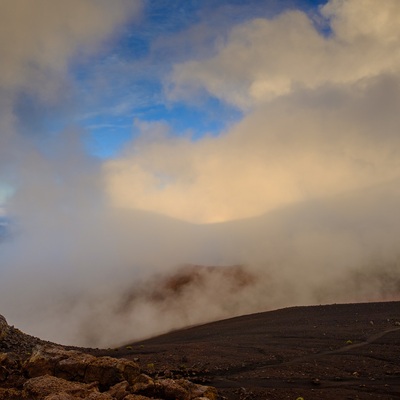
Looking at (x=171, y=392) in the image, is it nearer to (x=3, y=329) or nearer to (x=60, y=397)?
(x=60, y=397)

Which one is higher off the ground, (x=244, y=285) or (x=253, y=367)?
(x=244, y=285)

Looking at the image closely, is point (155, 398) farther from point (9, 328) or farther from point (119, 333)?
point (119, 333)

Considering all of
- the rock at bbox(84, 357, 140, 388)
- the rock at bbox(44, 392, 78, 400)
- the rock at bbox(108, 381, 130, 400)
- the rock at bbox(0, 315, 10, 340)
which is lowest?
the rock at bbox(108, 381, 130, 400)

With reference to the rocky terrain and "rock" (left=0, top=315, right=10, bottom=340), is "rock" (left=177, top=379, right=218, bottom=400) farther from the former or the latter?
"rock" (left=0, top=315, right=10, bottom=340)

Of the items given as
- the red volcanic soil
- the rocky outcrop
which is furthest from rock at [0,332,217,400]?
the red volcanic soil

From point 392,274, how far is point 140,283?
143 ft

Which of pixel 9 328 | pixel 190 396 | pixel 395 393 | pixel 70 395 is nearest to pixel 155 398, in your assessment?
pixel 190 396

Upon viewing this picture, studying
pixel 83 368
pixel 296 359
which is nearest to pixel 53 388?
pixel 83 368

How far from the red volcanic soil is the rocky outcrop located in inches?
124

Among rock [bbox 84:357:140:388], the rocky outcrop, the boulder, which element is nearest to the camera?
the rocky outcrop

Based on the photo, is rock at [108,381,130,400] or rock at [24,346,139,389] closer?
rock at [108,381,130,400]

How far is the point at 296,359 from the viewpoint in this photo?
22938 millimetres

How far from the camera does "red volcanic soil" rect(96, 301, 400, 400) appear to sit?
1778cm

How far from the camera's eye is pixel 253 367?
21641 millimetres
